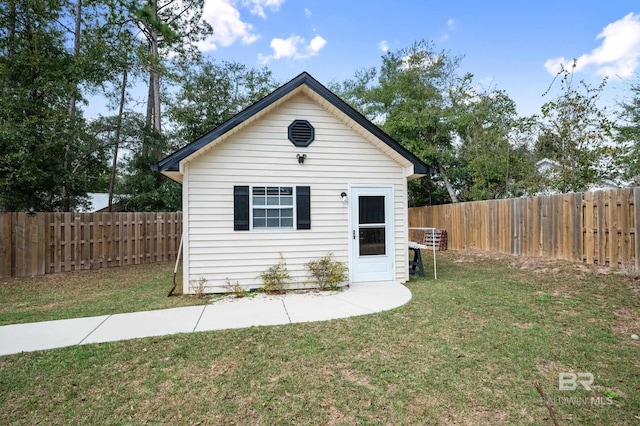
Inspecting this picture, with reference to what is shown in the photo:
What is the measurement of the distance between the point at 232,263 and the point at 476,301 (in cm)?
476

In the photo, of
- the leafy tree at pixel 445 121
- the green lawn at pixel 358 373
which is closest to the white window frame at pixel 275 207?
the green lawn at pixel 358 373

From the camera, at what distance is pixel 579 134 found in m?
10.8

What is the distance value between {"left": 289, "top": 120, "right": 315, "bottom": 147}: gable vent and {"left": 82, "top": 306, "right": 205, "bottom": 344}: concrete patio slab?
392cm

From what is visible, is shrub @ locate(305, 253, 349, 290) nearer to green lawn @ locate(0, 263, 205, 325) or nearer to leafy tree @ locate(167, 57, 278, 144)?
green lawn @ locate(0, 263, 205, 325)

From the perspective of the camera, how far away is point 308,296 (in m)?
6.39

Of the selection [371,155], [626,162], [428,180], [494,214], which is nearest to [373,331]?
[371,155]

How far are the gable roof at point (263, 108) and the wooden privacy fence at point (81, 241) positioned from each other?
487 centimetres

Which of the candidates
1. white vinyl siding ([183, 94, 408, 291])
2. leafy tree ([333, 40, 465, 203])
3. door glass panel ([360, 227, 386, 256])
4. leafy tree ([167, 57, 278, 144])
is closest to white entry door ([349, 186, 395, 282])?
door glass panel ([360, 227, 386, 256])

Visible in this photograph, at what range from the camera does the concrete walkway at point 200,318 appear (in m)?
4.23

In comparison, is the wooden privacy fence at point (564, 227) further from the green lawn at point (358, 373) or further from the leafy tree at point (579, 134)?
the green lawn at point (358, 373)

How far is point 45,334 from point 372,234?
5.94 meters

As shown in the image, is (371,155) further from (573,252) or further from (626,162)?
(626,162)

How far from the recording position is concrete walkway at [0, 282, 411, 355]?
4.23m

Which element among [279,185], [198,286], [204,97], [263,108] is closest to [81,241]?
[198,286]
